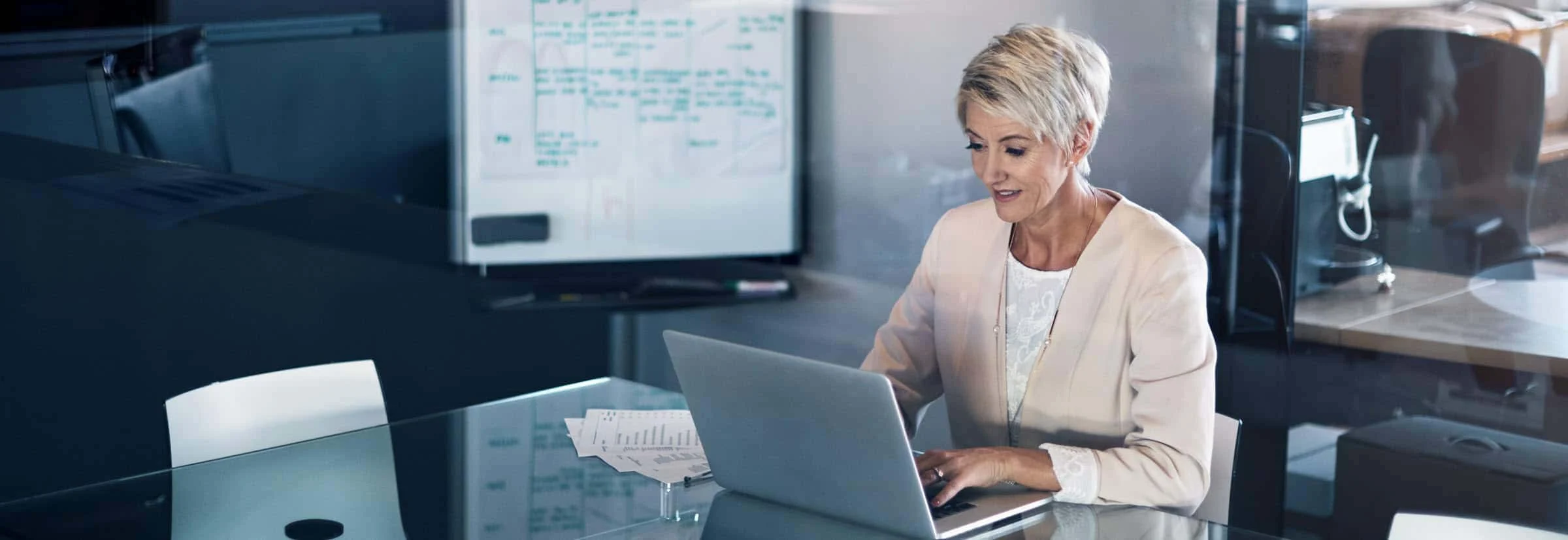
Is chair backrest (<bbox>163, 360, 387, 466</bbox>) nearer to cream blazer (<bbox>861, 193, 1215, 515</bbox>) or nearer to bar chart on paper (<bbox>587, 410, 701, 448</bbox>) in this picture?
bar chart on paper (<bbox>587, 410, 701, 448</bbox>)

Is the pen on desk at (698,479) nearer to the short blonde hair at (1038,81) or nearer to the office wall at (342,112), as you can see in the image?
the short blonde hair at (1038,81)

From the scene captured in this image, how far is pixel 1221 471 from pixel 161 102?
2.17 metres

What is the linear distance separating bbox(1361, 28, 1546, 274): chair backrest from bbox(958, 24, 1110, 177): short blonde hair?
2.78 ft

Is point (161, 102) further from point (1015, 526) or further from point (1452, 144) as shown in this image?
point (1452, 144)

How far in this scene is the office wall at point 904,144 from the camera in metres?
2.74

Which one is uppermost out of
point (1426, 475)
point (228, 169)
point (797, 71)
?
point (797, 71)

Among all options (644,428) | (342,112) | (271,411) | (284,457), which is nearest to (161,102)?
(342,112)

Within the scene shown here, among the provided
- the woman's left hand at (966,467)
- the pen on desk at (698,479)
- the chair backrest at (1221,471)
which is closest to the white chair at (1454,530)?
the chair backrest at (1221,471)

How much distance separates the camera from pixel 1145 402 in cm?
182

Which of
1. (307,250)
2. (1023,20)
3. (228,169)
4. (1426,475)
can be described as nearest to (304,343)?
(307,250)

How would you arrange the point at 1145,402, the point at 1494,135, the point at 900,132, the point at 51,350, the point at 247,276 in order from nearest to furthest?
the point at 1145,402
the point at 1494,135
the point at 51,350
the point at 247,276
the point at 900,132

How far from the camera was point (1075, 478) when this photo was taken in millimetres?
1682

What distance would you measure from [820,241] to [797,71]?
43cm

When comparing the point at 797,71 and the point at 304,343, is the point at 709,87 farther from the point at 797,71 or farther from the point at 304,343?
the point at 304,343
